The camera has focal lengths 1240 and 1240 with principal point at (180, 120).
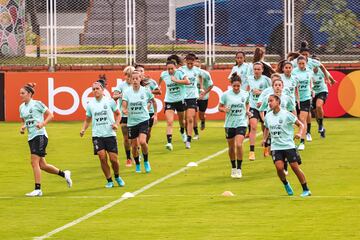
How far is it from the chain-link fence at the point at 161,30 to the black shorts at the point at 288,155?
17832 mm

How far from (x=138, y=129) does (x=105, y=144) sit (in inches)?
93.8

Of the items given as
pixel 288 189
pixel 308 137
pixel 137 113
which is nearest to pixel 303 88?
pixel 308 137

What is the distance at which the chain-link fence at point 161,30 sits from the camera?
38.4 meters

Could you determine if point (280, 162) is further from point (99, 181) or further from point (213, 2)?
point (213, 2)

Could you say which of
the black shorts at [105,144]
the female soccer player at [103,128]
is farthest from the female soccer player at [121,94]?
the black shorts at [105,144]

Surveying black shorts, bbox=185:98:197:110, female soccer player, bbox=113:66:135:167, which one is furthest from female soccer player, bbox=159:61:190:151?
female soccer player, bbox=113:66:135:167

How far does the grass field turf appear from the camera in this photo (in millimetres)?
17719

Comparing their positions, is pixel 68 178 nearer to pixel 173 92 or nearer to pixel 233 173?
pixel 233 173

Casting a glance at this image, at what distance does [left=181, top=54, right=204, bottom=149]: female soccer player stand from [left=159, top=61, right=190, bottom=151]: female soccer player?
208mm

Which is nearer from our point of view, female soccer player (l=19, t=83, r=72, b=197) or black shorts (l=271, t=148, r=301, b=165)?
black shorts (l=271, t=148, r=301, b=165)

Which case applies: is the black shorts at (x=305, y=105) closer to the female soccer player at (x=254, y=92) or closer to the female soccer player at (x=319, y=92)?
the female soccer player at (x=319, y=92)

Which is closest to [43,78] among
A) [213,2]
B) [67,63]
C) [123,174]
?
[67,63]

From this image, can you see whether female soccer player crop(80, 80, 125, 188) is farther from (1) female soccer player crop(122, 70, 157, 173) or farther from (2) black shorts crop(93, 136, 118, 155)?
(1) female soccer player crop(122, 70, 157, 173)

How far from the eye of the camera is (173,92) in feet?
99.1
